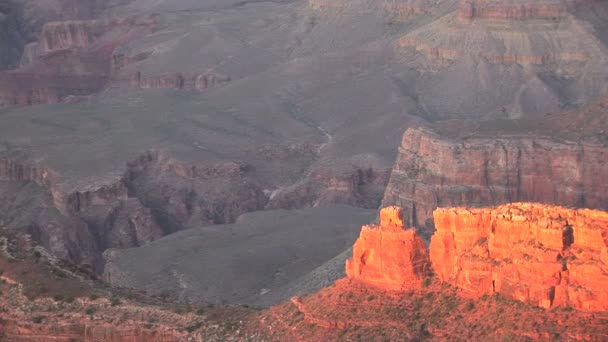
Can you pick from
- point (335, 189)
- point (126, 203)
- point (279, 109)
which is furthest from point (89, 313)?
point (279, 109)

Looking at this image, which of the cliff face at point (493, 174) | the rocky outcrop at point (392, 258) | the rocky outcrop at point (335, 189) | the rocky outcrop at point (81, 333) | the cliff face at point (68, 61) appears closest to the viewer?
the rocky outcrop at point (392, 258)

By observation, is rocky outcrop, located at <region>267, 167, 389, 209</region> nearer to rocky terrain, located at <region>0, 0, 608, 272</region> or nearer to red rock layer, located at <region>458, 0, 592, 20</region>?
rocky terrain, located at <region>0, 0, 608, 272</region>

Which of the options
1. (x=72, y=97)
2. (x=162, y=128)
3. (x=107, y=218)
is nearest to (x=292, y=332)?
(x=107, y=218)

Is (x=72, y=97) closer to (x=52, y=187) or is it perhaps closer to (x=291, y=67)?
(x=291, y=67)

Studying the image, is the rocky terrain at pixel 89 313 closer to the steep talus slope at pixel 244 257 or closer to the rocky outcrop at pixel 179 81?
the steep talus slope at pixel 244 257

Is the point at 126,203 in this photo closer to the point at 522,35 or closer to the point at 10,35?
the point at 522,35

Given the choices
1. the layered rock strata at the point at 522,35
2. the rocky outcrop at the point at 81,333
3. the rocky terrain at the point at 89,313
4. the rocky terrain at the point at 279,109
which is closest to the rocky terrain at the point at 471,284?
the rocky terrain at the point at 89,313
